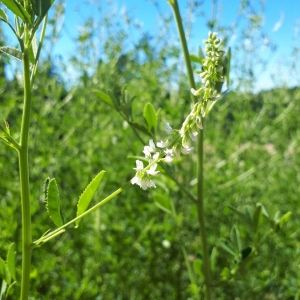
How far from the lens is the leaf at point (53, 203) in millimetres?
548

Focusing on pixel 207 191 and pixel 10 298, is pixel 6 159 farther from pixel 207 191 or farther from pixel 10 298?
pixel 207 191

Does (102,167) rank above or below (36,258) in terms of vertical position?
above

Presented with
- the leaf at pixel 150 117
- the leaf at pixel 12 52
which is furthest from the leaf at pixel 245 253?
the leaf at pixel 12 52

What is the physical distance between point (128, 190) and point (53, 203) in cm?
128

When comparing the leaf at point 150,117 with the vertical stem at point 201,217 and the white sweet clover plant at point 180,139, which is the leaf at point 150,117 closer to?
the vertical stem at point 201,217

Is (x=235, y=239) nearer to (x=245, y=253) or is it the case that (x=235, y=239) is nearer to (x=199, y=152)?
(x=245, y=253)

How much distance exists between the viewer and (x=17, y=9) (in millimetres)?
477

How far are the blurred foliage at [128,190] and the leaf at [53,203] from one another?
2.89 feet

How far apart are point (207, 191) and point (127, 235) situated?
0.36 metres

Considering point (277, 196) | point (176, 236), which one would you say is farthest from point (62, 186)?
point (277, 196)

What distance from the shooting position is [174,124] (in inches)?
65.8

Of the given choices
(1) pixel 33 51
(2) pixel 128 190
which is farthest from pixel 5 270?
(2) pixel 128 190

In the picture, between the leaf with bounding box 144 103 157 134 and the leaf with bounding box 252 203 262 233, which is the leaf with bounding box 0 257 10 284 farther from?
the leaf with bounding box 252 203 262 233

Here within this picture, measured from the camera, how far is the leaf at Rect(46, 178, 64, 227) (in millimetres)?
548
